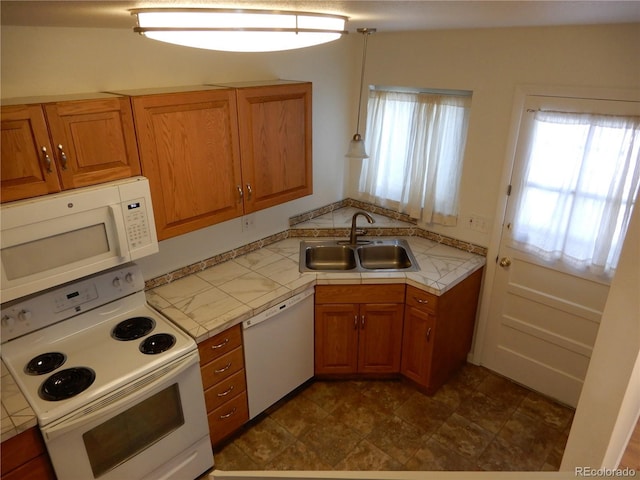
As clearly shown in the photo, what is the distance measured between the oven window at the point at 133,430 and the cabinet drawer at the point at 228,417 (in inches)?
12.5

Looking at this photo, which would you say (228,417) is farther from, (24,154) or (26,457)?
(24,154)

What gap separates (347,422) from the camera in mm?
2875

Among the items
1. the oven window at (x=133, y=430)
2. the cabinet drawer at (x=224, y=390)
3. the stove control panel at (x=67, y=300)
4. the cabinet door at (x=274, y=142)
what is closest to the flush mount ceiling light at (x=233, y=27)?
the cabinet door at (x=274, y=142)

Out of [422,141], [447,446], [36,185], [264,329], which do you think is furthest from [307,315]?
[36,185]

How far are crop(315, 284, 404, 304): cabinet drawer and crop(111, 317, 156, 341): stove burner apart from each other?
3.45 feet

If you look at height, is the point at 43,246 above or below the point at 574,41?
below

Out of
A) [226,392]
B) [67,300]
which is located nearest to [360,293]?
[226,392]

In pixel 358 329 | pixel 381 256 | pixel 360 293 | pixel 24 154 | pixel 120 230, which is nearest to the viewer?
pixel 24 154

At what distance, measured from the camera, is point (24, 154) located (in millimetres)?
1734

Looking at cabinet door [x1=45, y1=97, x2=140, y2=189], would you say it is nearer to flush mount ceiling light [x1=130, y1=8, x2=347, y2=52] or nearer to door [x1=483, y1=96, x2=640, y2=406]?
flush mount ceiling light [x1=130, y1=8, x2=347, y2=52]

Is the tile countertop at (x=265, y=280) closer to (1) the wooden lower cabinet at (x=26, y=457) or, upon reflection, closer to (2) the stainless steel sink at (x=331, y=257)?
(2) the stainless steel sink at (x=331, y=257)

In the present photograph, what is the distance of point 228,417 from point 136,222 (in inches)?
50.7

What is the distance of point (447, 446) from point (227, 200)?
6.51 feet

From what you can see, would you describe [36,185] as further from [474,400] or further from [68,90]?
[474,400]
